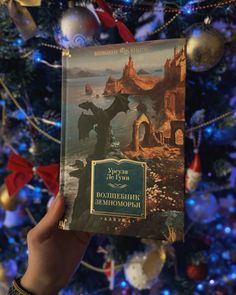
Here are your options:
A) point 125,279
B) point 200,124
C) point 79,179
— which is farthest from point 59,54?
point 125,279

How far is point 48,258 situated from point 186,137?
0.48 meters

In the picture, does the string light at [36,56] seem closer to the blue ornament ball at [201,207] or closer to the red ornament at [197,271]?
the blue ornament ball at [201,207]

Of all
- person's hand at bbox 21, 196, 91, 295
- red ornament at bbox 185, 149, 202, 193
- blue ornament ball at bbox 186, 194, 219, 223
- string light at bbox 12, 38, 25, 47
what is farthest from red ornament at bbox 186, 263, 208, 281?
string light at bbox 12, 38, 25, 47

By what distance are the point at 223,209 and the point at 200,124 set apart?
1.25 feet

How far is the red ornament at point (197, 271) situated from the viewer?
987mm

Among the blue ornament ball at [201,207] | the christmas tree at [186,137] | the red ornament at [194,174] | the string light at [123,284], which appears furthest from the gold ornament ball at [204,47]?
the string light at [123,284]

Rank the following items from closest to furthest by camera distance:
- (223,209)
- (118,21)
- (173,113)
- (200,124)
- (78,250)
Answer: (173,113), (78,250), (118,21), (200,124), (223,209)

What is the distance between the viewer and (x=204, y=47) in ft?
2.52

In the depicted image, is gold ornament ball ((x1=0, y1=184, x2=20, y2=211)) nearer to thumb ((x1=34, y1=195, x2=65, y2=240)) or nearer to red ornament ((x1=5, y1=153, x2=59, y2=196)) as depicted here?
red ornament ((x1=5, y1=153, x2=59, y2=196))

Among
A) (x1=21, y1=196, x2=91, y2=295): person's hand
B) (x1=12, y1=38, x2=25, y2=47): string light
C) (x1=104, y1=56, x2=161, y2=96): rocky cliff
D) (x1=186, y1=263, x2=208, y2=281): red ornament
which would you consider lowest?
(x1=186, y1=263, x2=208, y2=281): red ornament

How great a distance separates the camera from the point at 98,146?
1.87ft

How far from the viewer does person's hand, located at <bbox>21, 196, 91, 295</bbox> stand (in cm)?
61

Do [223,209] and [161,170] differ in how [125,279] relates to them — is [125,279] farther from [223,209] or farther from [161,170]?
[161,170]

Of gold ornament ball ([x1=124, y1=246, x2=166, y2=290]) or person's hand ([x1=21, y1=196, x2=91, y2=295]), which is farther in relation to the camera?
gold ornament ball ([x1=124, y1=246, x2=166, y2=290])
